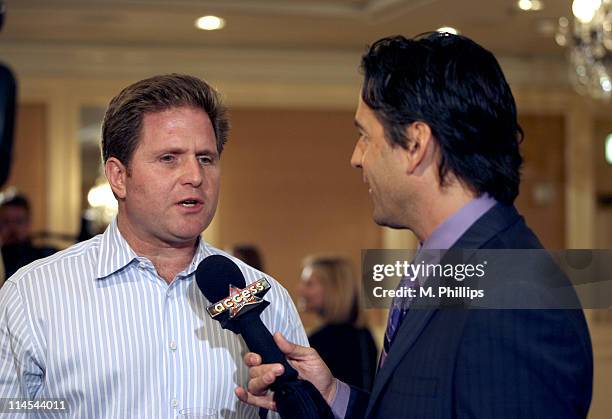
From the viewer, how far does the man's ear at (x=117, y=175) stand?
154 centimetres

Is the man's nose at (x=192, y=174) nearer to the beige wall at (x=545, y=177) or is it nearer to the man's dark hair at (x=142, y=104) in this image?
the man's dark hair at (x=142, y=104)

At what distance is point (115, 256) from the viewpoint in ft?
4.88

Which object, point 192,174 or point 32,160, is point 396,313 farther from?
point 32,160

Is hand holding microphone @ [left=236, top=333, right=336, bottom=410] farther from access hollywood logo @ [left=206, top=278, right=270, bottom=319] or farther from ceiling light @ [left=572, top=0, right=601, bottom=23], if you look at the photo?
ceiling light @ [left=572, top=0, right=601, bottom=23]

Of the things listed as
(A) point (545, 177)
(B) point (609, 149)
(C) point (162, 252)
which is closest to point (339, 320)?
(C) point (162, 252)

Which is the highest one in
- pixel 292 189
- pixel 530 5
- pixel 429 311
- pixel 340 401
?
pixel 530 5

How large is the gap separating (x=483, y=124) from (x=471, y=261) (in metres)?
0.18

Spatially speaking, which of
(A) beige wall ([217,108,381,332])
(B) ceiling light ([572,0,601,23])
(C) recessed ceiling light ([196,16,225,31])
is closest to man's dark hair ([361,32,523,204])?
(B) ceiling light ([572,0,601,23])

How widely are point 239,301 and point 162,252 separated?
11.4 inches

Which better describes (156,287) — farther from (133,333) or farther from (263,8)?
(263,8)

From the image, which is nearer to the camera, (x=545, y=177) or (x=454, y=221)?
(x=454, y=221)

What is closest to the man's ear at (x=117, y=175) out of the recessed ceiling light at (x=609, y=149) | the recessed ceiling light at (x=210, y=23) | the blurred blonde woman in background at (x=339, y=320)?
the blurred blonde woman in background at (x=339, y=320)

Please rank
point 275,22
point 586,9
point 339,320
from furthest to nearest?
point 275,22 < point 586,9 < point 339,320

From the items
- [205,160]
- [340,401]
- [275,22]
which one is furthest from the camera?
[275,22]
